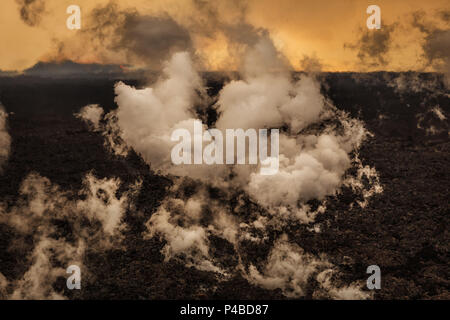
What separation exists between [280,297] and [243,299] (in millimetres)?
1954

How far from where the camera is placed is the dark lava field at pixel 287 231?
56.3 ft

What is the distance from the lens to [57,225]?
69.2 ft

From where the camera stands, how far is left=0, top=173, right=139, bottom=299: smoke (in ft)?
55.6

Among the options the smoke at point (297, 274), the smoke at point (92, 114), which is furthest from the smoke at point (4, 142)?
the smoke at point (297, 274)

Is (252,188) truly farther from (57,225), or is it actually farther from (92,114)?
(92,114)

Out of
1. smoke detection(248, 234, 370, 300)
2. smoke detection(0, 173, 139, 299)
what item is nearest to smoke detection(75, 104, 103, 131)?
smoke detection(0, 173, 139, 299)

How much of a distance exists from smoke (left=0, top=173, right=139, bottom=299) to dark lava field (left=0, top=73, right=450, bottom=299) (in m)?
0.45

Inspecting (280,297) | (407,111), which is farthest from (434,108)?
(280,297)

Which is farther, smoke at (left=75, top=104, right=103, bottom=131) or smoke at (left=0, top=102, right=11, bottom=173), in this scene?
smoke at (left=75, top=104, right=103, bottom=131)

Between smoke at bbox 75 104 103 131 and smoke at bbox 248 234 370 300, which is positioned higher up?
smoke at bbox 75 104 103 131

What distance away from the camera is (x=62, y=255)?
61.3ft

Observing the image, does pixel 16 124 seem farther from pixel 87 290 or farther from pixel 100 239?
pixel 87 290

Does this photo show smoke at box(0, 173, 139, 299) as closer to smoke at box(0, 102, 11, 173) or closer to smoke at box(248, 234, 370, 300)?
smoke at box(0, 102, 11, 173)

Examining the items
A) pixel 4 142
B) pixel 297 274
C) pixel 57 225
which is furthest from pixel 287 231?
pixel 4 142
